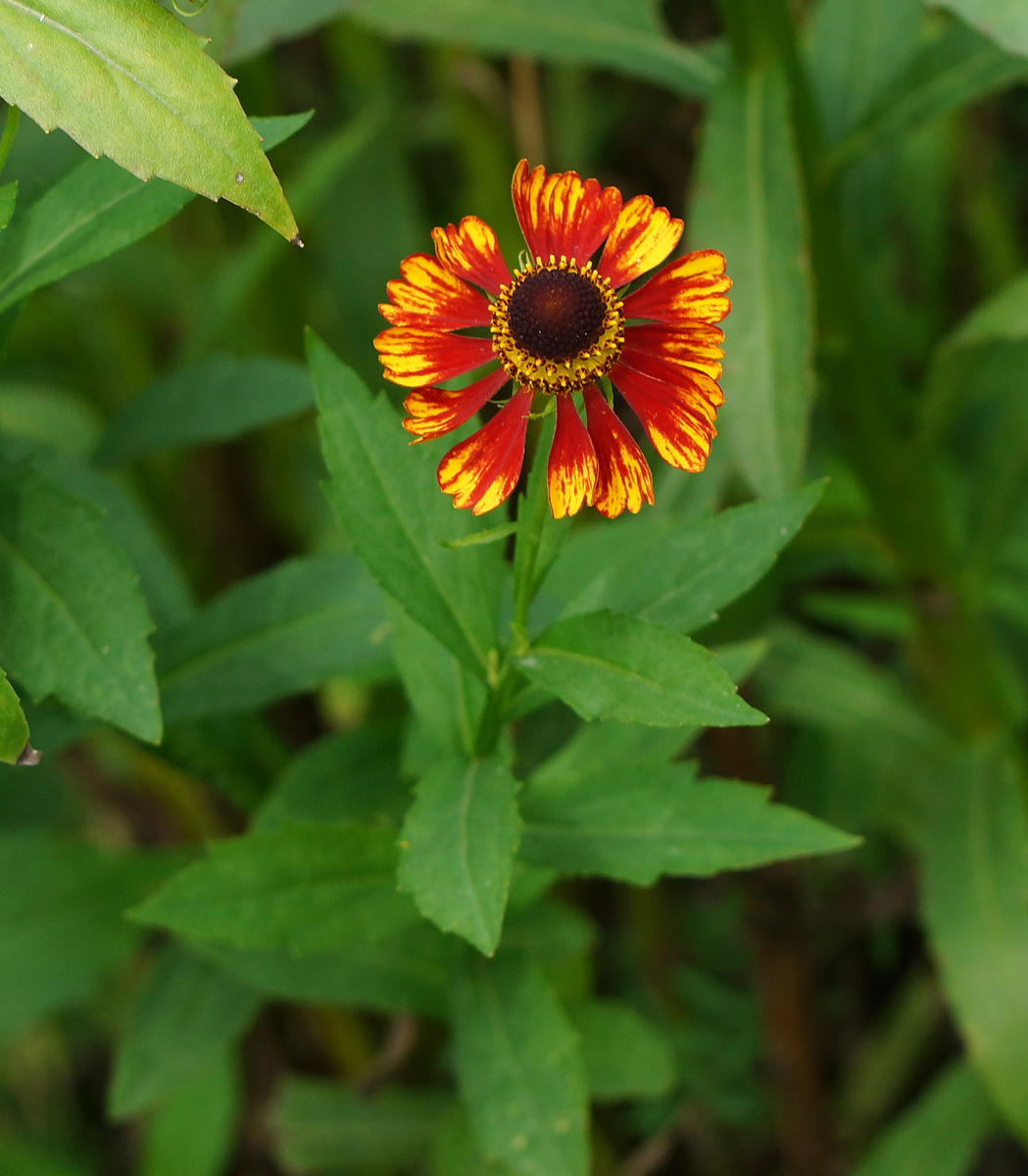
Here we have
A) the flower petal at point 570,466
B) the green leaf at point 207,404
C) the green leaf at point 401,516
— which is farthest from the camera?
the green leaf at point 207,404

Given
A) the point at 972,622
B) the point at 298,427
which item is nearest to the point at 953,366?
the point at 972,622

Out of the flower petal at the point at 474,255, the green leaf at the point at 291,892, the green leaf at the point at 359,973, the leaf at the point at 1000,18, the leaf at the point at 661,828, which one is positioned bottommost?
the green leaf at the point at 359,973

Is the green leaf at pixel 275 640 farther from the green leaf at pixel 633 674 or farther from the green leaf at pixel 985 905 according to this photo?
the green leaf at pixel 985 905

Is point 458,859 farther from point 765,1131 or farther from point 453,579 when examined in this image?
point 765,1131

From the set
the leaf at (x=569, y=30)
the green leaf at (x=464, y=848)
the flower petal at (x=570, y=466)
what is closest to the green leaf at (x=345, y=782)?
the green leaf at (x=464, y=848)

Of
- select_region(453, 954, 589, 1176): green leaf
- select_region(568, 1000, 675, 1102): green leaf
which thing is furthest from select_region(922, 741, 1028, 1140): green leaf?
select_region(453, 954, 589, 1176): green leaf

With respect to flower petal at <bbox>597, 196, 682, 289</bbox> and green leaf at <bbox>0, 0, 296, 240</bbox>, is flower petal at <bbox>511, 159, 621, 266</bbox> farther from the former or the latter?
green leaf at <bbox>0, 0, 296, 240</bbox>

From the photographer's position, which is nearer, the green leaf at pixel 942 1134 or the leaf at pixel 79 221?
the leaf at pixel 79 221

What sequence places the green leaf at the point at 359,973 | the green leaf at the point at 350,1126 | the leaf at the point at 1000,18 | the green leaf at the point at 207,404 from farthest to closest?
the green leaf at the point at 350,1126 < the green leaf at the point at 207,404 < the green leaf at the point at 359,973 < the leaf at the point at 1000,18

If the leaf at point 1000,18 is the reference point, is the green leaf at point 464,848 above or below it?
below
